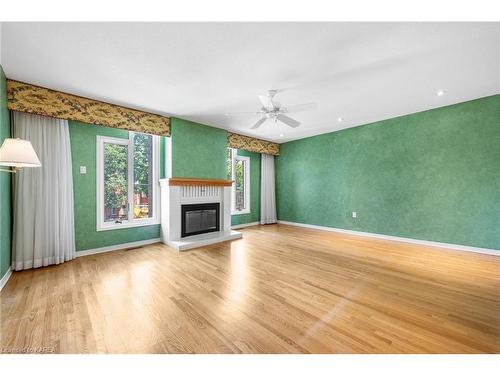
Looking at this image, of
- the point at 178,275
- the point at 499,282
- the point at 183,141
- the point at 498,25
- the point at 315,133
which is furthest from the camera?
the point at 315,133

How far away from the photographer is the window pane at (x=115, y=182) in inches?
154

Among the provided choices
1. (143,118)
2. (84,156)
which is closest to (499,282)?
(143,118)

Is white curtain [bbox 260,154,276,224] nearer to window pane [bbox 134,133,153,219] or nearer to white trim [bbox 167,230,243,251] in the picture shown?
white trim [bbox 167,230,243,251]

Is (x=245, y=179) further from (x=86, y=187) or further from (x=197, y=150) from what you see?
(x=86, y=187)

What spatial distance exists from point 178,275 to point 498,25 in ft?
13.8

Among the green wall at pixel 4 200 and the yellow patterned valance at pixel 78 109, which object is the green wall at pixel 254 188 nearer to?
the yellow patterned valance at pixel 78 109

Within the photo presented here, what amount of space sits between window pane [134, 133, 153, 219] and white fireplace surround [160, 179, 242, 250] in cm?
30

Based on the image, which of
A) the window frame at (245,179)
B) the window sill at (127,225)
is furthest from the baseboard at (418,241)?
the window sill at (127,225)

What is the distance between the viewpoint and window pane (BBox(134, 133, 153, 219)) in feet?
13.9

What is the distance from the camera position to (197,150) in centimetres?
469

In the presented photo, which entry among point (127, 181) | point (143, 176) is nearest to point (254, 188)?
point (143, 176)

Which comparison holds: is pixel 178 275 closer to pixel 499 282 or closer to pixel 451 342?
pixel 451 342

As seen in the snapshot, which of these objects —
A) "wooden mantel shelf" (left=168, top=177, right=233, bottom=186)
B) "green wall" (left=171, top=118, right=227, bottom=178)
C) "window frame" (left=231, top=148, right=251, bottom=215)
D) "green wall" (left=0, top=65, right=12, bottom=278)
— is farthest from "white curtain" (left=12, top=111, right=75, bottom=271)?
"window frame" (left=231, top=148, right=251, bottom=215)

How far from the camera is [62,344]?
4.94 feet
